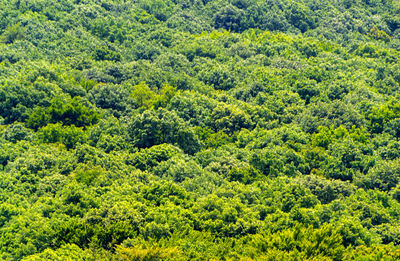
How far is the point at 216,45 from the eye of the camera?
110938mm

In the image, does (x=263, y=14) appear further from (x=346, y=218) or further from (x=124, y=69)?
(x=346, y=218)

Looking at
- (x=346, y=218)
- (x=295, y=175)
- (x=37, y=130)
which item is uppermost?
(x=346, y=218)

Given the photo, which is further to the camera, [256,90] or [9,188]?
[256,90]

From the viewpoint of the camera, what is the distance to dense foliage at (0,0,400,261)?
46938 mm

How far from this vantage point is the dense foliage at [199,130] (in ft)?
154

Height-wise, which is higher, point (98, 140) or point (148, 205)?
point (148, 205)

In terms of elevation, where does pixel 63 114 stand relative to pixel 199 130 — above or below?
below

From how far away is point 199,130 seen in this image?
251 feet

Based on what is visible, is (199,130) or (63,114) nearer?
(63,114)

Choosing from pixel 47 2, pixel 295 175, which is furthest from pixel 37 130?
pixel 47 2

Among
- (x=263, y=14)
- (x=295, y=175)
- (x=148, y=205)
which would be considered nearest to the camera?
(x=148, y=205)

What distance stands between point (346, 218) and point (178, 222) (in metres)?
13.9

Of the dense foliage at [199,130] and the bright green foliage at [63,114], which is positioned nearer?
the dense foliage at [199,130]

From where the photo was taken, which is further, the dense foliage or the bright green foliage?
the bright green foliage
